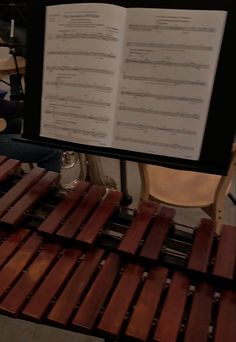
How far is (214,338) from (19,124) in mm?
1714

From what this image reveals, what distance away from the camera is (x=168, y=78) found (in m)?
0.89

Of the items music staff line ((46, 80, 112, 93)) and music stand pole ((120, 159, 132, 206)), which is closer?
music staff line ((46, 80, 112, 93))

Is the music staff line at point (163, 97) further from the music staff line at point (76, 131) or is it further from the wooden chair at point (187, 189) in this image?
the wooden chair at point (187, 189)

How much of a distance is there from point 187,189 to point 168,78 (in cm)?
93

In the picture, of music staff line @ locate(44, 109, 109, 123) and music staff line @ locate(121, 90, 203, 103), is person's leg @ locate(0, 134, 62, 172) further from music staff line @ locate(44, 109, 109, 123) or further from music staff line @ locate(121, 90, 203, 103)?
music staff line @ locate(121, 90, 203, 103)

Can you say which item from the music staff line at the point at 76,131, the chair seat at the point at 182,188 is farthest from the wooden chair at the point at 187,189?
the music staff line at the point at 76,131

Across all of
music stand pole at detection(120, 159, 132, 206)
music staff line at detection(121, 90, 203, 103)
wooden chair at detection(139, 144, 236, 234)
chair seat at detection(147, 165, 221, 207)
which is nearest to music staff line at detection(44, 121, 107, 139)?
music staff line at detection(121, 90, 203, 103)

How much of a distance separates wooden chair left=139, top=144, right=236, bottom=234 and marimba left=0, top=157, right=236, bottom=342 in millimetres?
619

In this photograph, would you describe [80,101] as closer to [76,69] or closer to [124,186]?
[76,69]

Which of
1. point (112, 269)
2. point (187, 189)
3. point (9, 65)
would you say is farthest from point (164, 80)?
point (9, 65)

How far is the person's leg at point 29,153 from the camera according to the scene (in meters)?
1.90

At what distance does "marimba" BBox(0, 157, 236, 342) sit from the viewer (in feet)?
2.54

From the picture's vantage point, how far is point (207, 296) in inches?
32.5

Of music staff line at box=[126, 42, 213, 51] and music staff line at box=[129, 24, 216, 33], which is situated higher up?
music staff line at box=[129, 24, 216, 33]
